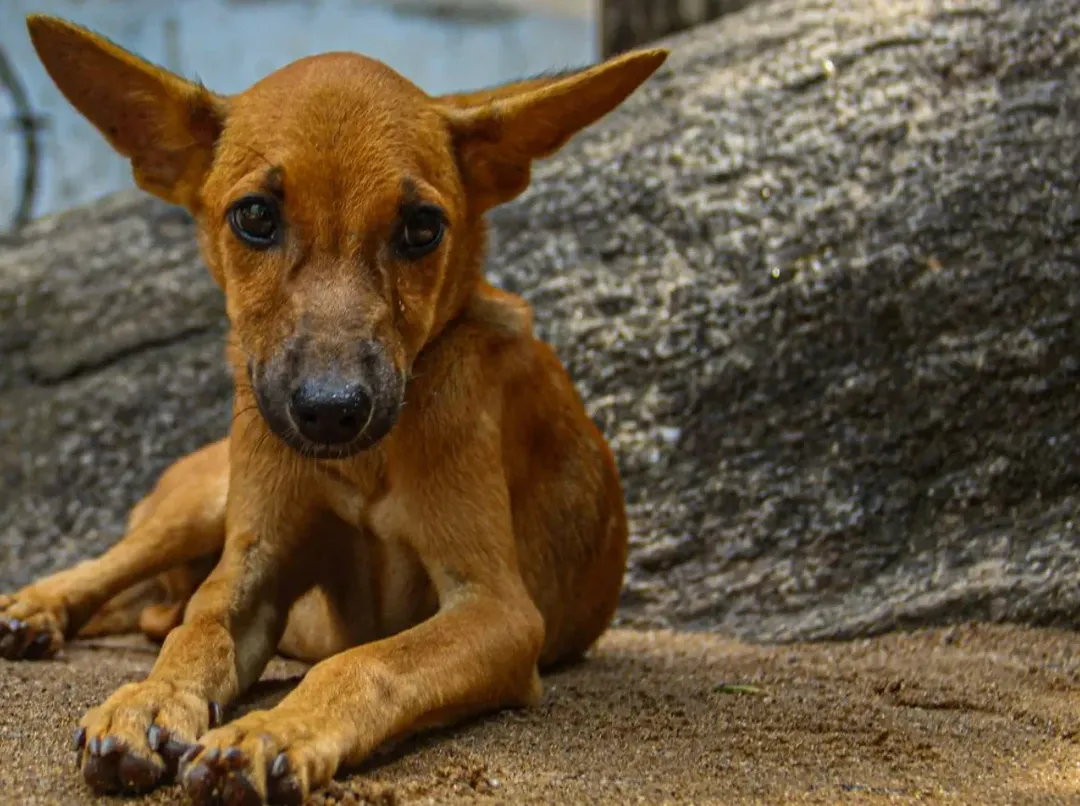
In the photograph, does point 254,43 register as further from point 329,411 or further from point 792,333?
point 329,411

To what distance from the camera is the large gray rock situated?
5469 mm

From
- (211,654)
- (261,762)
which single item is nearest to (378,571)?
(211,654)

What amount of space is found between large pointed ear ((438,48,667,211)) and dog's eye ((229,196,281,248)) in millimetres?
708

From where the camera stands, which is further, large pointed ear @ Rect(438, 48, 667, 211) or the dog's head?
large pointed ear @ Rect(438, 48, 667, 211)

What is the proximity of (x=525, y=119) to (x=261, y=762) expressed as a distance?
2097 mm

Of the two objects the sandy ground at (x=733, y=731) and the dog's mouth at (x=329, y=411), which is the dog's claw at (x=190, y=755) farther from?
the dog's mouth at (x=329, y=411)

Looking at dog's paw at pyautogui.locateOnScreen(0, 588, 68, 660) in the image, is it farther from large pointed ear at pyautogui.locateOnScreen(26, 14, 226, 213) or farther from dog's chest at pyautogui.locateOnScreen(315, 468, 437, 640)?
large pointed ear at pyautogui.locateOnScreen(26, 14, 226, 213)

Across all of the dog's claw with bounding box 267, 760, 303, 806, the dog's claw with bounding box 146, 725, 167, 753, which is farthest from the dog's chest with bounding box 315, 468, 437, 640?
the dog's claw with bounding box 267, 760, 303, 806

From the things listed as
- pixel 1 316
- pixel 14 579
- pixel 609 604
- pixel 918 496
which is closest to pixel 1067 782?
pixel 609 604

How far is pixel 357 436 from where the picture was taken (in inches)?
133

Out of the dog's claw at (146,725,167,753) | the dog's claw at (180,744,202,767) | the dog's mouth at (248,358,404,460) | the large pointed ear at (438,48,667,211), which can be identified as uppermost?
the large pointed ear at (438,48,667,211)

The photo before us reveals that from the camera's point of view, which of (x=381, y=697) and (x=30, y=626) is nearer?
(x=381, y=697)

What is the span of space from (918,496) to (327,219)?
9.82 feet

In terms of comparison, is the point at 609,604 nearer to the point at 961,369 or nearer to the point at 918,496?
the point at 918,496
